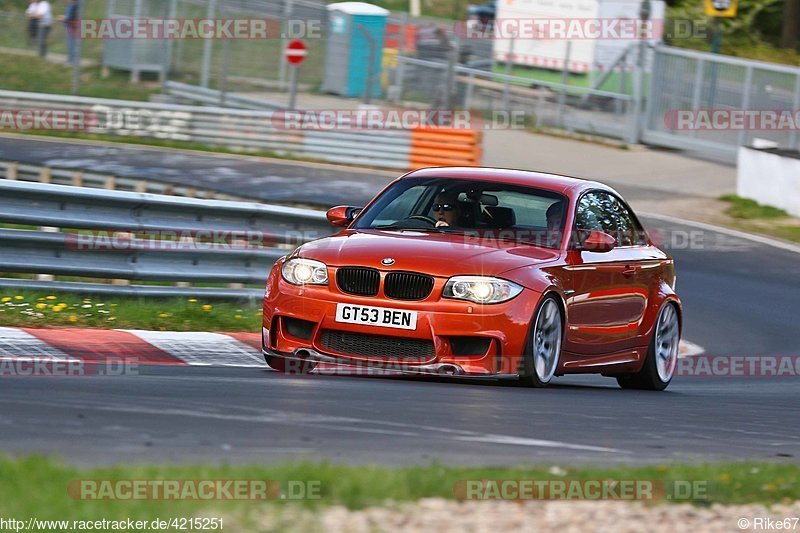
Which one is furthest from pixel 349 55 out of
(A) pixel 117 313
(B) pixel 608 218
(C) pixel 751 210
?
(B) pixel 608 218

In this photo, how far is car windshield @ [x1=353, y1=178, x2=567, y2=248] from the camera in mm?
9211

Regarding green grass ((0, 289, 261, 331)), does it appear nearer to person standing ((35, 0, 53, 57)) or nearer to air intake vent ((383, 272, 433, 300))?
air intake vent ((383, 272, 433, 300))

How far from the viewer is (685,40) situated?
50.6 m

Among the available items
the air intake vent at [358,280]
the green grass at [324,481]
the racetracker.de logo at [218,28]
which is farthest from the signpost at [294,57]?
the green grass at [324,481]

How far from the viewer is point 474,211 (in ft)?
30.6

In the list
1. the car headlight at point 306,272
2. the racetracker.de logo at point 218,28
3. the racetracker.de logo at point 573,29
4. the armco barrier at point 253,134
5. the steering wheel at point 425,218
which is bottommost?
the armco barrier at point 253,134

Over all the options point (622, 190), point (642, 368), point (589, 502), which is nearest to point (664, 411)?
point (642, 368)

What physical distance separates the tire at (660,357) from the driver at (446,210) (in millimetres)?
1885

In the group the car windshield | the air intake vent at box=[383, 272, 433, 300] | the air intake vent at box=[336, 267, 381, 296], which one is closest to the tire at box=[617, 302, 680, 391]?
the car windshield

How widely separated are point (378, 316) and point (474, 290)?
0.57 metres

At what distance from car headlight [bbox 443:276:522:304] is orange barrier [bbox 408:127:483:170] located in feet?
56.7

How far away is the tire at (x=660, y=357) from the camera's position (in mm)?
10305

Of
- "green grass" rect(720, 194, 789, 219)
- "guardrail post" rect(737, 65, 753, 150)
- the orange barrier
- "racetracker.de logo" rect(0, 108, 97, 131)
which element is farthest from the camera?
"racetracker.de logo" rect(0, 108, 97, 131)

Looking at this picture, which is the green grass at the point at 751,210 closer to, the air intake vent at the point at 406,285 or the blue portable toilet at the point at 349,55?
the blue portable toilet at the point at 349,55
